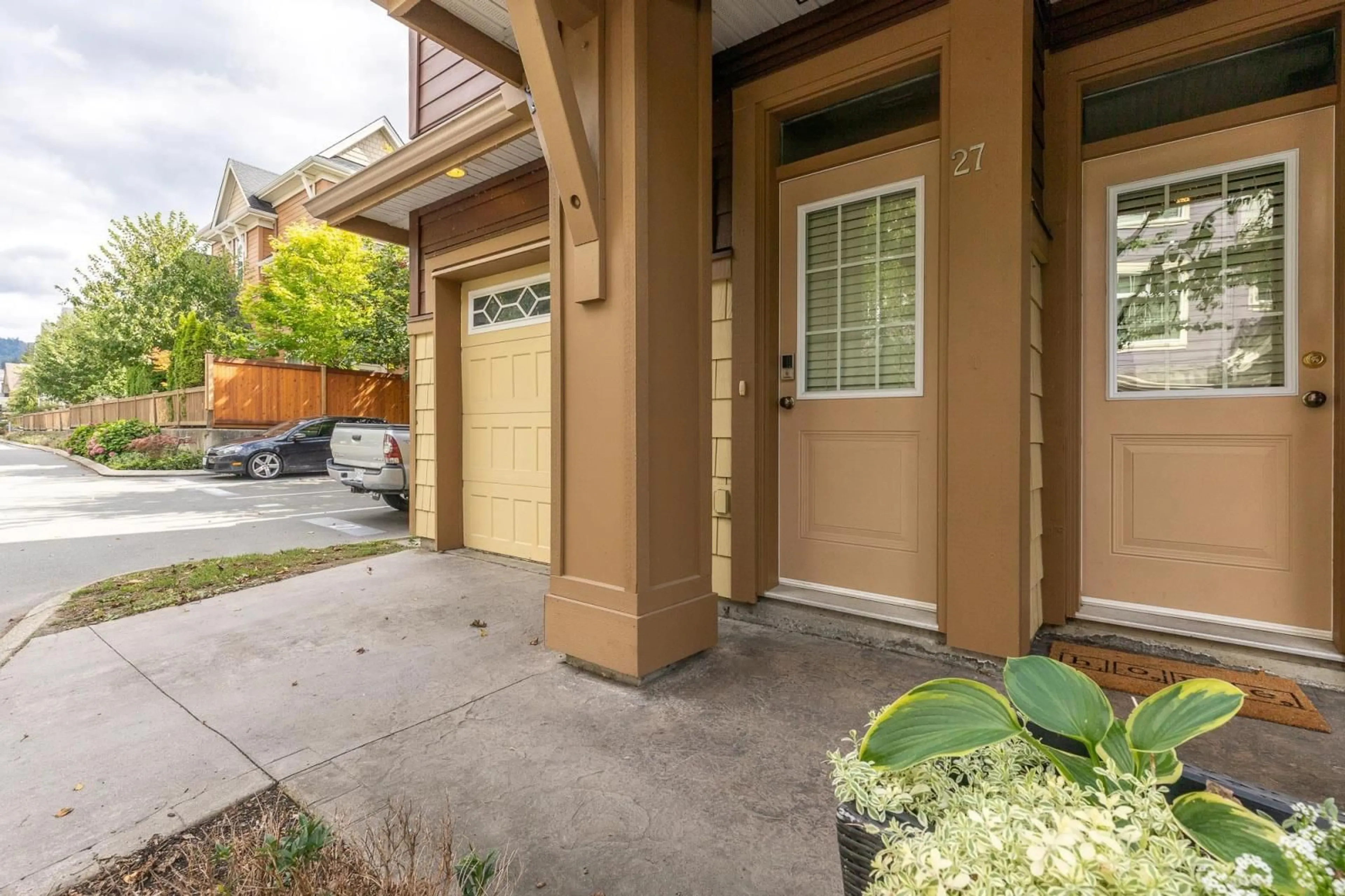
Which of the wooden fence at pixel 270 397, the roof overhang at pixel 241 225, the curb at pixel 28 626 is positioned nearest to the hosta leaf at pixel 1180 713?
the curb at pixel 28 626

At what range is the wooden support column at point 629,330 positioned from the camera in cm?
238

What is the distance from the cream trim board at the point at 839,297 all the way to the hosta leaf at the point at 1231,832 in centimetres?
218

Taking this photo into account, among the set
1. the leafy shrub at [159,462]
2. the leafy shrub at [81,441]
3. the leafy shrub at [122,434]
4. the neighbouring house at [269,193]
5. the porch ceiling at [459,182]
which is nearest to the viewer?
the porch ceiling at [459,182]

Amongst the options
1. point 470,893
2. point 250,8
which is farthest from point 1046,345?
point 250,8

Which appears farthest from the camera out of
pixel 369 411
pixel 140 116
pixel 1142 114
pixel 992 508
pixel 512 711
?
pixel 140 116

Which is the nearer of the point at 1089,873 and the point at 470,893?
the point at 1089,873

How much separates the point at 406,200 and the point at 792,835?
495 centimetres

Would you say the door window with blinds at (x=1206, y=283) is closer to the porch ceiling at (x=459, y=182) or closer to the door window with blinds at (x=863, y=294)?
the door window with blinds at (x=863, y=294)

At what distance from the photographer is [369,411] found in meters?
14.1

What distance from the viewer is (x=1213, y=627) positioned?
2451 mm

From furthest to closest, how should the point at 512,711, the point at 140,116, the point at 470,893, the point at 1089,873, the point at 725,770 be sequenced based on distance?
the point at 140,116 < the point at 512,711 < the point at 725,770 < the point at 470,893 < the point at 1089,873

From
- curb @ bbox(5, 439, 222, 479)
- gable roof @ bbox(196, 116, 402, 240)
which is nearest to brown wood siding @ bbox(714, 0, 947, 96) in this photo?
curb @ bbox(5, 439, 222, 479)

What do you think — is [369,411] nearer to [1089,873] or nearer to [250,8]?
[250,8]

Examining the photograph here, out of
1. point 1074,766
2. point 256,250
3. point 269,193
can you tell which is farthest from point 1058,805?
point 256,250
